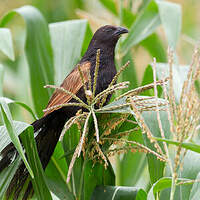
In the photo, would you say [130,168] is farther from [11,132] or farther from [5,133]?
[11,132]

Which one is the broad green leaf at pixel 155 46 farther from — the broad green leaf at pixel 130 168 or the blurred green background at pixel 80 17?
the broad green leaf at pixel 130 168

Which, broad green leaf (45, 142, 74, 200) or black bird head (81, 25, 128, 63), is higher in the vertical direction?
black bird head (81, 25, 128, 63)

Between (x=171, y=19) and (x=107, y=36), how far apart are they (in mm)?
413

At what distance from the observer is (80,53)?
2.08 meters


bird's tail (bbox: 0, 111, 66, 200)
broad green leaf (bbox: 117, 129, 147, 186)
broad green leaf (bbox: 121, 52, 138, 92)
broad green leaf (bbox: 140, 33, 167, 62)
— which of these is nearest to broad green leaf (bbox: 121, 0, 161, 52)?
broad green leaf (bbox: 121, 52, 138, 92)

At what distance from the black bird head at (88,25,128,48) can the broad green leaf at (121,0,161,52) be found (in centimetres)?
28

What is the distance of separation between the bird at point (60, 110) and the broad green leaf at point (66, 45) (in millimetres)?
119

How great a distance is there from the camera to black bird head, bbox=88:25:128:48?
194 centimetres

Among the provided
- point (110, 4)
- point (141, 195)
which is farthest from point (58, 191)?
point (110, 4)

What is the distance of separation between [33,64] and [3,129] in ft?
2.70

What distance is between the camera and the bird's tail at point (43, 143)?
151 cm

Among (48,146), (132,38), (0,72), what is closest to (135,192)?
(48,146)

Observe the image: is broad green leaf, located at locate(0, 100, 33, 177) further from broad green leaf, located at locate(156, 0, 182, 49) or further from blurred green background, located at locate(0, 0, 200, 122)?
blurred green background, located at locate(0, 0, 200, 122)

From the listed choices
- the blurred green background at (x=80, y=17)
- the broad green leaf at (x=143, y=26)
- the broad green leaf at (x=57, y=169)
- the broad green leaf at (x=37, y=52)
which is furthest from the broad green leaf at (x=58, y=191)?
the blurred green background at (x=80, y=17)
